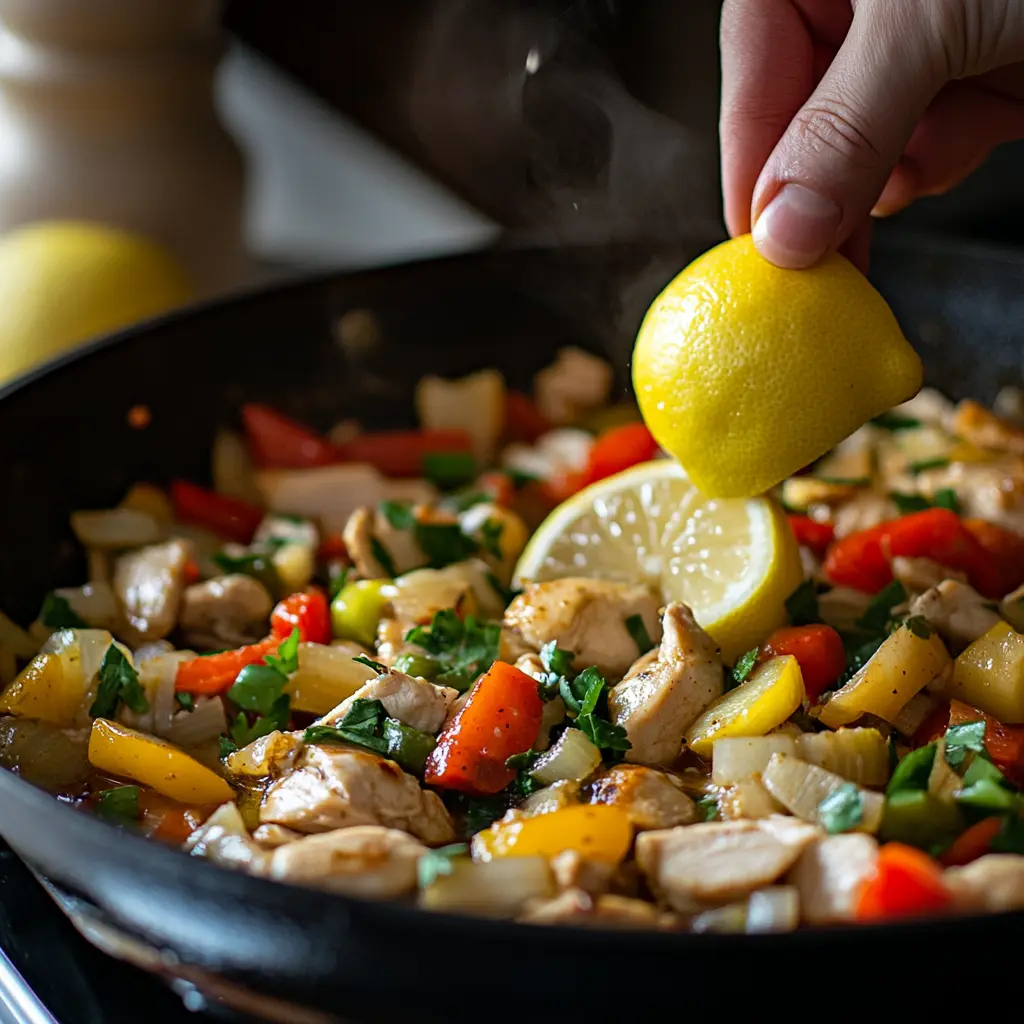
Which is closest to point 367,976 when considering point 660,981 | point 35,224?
point 660,981

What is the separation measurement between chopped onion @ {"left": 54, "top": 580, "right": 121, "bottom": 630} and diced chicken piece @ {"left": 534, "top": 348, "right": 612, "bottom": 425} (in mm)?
1108

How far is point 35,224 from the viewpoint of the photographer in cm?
352

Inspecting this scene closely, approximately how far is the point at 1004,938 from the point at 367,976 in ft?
1.89

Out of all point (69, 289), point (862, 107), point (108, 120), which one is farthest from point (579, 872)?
point (108, 120)

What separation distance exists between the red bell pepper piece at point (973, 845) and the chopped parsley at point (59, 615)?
1.39m

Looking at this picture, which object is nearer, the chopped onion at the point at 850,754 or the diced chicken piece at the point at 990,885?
the diced chicken piece at the point at 990,885

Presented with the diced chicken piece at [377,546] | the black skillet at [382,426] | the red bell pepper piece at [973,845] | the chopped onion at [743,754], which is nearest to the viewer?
the black skillet at [382,426]

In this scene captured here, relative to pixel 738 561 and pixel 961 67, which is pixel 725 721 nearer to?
pixel 738 561

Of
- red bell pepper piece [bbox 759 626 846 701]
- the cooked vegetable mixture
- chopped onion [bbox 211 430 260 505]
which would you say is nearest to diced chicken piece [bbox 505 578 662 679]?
the cooked vegetable mixture

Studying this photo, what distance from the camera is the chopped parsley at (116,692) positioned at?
1.88 metres

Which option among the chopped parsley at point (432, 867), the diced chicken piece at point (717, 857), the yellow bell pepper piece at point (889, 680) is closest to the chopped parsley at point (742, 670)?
the yellow bell pepper piece at point (889, 680)

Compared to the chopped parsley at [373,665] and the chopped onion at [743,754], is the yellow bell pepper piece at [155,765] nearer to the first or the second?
the chopped parsley at [373,665]

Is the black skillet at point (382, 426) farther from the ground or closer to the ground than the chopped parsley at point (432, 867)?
farther from the ground

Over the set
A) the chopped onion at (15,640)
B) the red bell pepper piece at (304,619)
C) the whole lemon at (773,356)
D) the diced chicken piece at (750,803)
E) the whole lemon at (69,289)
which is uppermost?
the whole lemon at (773,356)
